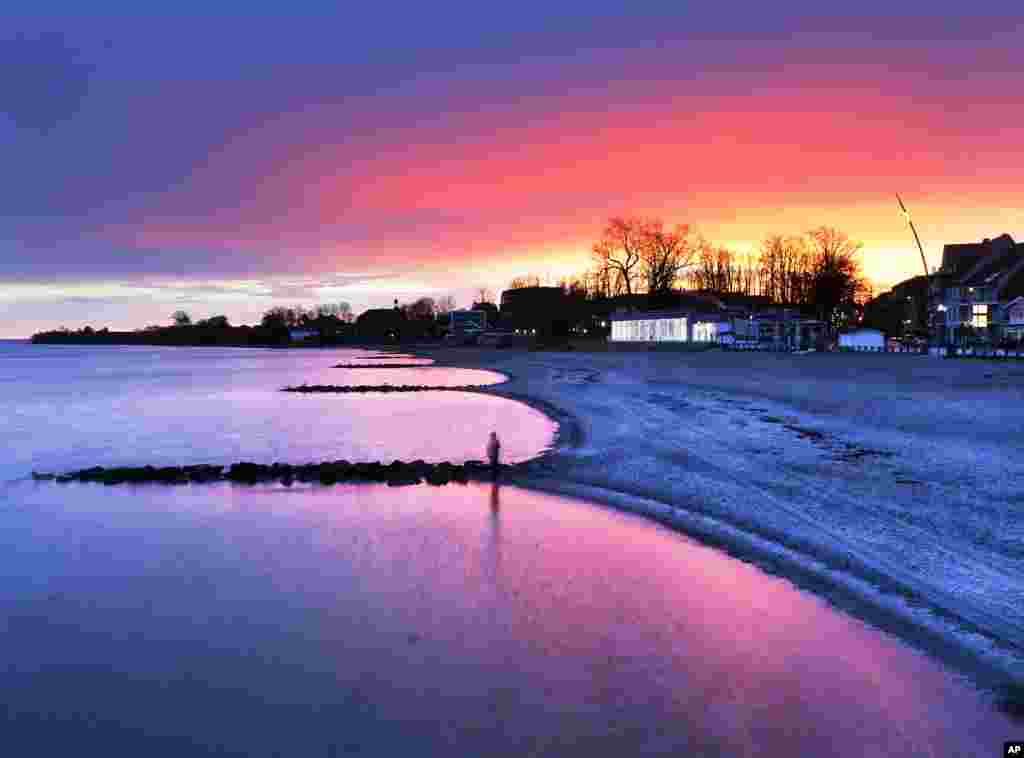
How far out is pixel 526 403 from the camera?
3675 cm

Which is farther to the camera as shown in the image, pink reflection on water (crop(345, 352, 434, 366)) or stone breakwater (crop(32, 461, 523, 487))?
pink reflection on water (crop(345, 352, 434, 366))

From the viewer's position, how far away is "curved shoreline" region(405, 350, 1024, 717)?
731 cm

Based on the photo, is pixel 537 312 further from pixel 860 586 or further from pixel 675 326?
pixel 860 586

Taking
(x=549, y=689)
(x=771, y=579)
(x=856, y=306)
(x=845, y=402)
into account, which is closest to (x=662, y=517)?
(x=771, y=579)

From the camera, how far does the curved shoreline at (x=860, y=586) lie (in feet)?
24.0

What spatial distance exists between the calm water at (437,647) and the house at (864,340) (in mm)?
82185

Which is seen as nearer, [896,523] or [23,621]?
[23,621]

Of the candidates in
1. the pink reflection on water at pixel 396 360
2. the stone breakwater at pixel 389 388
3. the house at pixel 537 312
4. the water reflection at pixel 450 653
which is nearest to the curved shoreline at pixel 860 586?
the water reflection at pixel 450 653

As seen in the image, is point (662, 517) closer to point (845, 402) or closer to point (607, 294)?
point (845, 402)

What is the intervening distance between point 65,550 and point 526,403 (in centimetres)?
2513

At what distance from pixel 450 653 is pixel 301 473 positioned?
12118mm

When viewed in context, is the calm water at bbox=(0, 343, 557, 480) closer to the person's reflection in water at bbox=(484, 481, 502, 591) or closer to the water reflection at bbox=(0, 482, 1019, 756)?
the person's reflection in water at bbox=(484, 481, 502, 591)

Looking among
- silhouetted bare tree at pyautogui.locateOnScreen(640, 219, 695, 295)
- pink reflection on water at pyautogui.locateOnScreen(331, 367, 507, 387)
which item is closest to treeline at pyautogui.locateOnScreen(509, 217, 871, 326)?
silhouetted bare tree at pyautogui.locateOnScreen(640, 219, 695, 295)

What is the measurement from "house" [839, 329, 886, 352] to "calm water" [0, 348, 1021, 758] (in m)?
82.2
